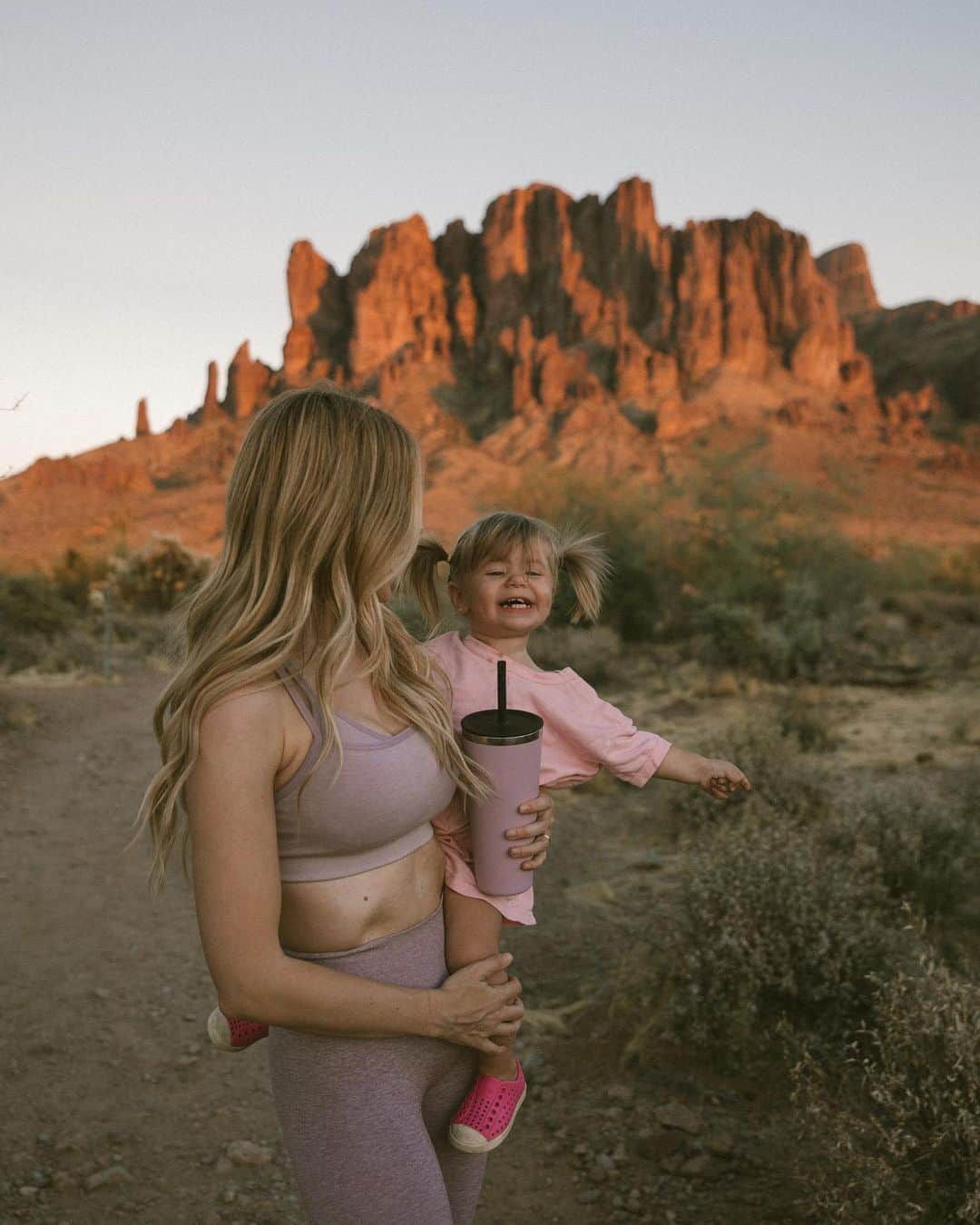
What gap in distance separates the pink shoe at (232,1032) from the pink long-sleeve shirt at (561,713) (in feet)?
2.14

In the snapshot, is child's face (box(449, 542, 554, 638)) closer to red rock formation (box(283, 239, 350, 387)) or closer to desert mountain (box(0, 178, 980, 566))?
desert mountain (box(0, 178, 980, 566))

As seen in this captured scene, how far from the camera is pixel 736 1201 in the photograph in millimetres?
3070

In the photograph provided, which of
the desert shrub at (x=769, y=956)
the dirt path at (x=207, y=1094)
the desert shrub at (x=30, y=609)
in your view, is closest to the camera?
the dirt path at (x=207, y=1094)

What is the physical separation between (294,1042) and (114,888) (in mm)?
4994

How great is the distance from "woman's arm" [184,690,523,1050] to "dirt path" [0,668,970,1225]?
2351 mm

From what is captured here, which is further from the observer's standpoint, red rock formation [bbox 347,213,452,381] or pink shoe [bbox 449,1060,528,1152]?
red rock formation [bbox 347,213,452,381]

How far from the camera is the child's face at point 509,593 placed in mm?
2201

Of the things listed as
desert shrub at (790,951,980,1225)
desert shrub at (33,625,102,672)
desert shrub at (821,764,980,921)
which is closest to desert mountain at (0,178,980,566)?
desert shrub at (33,625,102,672)

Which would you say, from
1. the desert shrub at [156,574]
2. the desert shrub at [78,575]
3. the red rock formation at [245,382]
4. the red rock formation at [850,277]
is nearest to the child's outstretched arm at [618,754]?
the desert shrub at [156,574]

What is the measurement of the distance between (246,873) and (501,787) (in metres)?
0.58

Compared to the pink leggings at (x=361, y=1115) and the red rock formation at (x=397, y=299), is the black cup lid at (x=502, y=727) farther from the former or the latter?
the red rock formation at (x=397, y=299)

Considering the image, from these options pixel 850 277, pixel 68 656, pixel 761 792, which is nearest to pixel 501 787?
pixel 761 792

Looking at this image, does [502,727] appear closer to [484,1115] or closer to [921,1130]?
[484,1115]

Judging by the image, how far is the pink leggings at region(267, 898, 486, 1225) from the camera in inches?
56.2
